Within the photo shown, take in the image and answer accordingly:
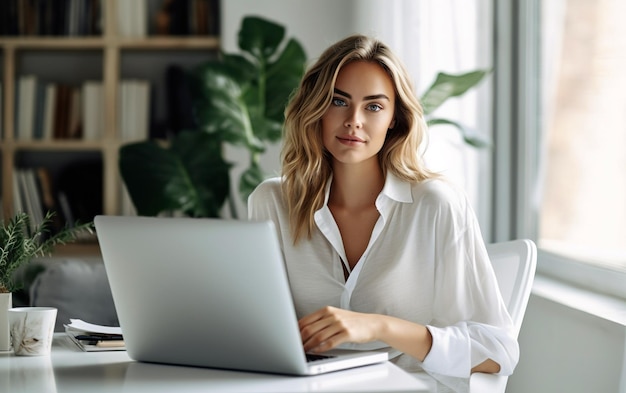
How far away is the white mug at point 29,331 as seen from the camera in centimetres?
163

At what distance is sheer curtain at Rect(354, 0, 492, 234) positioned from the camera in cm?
319

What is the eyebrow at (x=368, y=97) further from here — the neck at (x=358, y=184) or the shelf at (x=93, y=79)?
the shelf at (x=93, y=79)

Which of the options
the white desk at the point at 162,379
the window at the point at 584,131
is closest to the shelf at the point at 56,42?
the window at the point at 584,131

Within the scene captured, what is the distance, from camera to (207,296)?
4.63 feet

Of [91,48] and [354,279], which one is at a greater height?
[91,48]

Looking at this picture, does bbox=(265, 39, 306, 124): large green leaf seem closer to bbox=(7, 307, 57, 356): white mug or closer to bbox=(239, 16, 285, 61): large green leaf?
bbox=(239, 16, 285, 61): large green leaf

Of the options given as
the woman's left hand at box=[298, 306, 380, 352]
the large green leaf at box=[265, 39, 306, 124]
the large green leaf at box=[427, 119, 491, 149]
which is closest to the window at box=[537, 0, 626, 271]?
the large green leaf at box=[427, 119, 491, 149]

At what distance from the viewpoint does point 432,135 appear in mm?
Result: 3189

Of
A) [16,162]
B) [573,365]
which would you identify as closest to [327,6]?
[16,162]

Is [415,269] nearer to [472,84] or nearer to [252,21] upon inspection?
[472,84]

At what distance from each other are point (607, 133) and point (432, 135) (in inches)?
30.1

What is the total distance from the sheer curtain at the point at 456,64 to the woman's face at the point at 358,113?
118cm

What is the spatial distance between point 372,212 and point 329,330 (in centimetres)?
58

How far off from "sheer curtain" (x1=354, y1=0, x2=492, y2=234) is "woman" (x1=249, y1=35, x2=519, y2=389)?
113 centimetres
